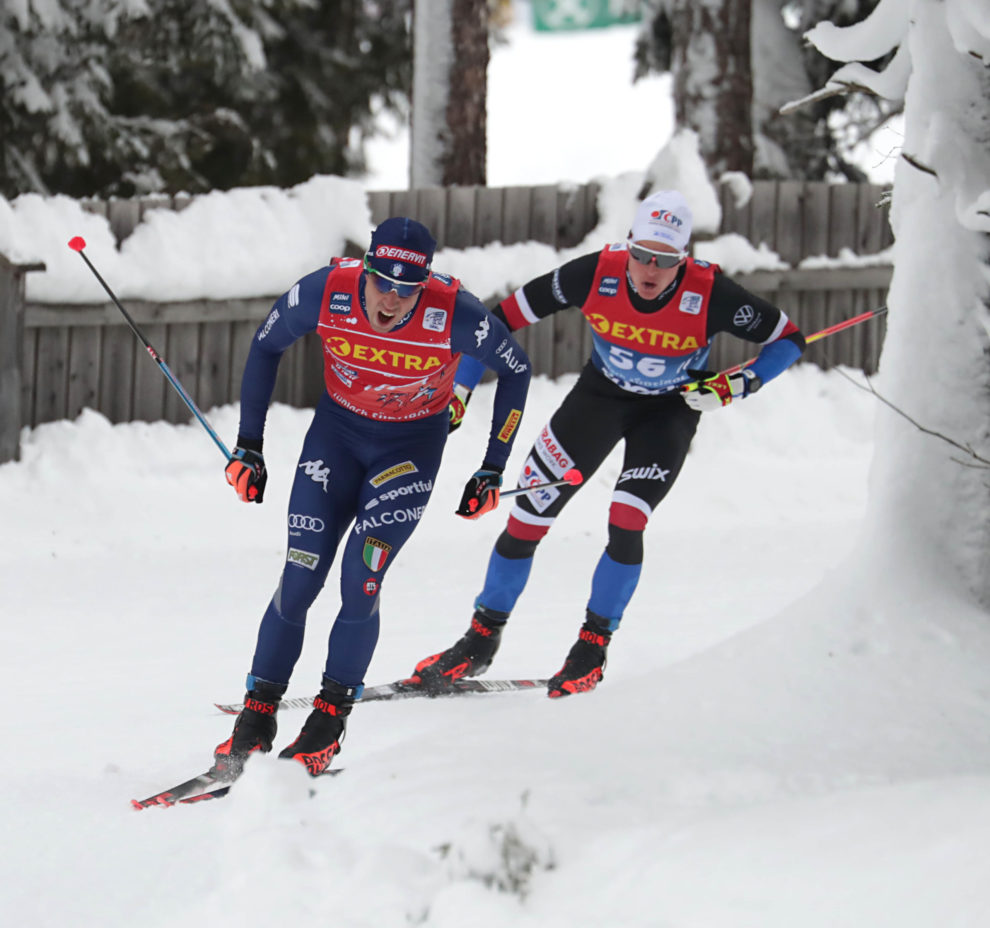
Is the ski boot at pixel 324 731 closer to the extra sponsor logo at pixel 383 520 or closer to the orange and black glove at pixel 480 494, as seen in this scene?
the extra sponsor logo at pixel 383 520

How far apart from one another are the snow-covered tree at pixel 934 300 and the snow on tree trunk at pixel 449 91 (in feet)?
22.5

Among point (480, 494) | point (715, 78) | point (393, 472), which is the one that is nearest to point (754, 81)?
point (715, 78)

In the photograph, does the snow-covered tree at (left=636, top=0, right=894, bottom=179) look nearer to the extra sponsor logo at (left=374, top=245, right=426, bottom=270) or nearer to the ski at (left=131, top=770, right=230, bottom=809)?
the extra sponsor logo at (left=374, top=245, right=426, bottom=270)

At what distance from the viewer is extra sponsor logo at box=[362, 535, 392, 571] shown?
189 inches

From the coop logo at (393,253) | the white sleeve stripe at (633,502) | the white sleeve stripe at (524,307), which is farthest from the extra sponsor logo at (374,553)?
the white sleeve stripe at (524,307)

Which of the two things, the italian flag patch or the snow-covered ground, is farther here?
the italian flag patch

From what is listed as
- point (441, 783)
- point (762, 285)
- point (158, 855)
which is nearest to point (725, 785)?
point (441, 783)

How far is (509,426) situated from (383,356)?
684 mm

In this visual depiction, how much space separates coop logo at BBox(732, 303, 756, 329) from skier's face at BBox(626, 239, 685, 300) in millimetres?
331

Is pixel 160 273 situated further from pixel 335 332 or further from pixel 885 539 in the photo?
pixel 885 539

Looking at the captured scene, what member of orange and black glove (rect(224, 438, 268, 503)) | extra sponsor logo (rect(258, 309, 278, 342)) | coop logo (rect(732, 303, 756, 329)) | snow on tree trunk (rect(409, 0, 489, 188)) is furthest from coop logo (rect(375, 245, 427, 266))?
snow on tree trunk (rect(409, 0, 489, 188))

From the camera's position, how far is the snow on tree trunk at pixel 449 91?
1172 cm

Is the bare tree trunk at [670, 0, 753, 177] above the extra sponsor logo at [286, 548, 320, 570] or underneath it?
above

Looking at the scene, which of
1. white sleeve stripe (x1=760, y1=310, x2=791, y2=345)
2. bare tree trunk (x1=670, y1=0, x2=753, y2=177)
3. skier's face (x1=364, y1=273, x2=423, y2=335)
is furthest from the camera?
bare tree trunk (x1=670, y1=0, x2=753, y2=177)
